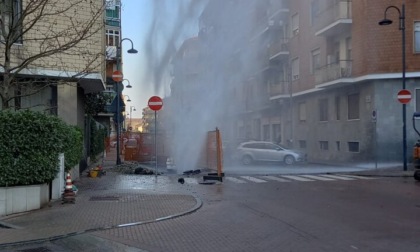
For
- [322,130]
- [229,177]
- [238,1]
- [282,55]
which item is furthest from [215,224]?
[282,55]

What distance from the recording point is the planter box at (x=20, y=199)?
9734 millimetres

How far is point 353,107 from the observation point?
92.9ft

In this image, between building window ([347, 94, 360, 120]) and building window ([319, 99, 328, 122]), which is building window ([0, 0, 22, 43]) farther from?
building window ([319, 99, 328, 122])

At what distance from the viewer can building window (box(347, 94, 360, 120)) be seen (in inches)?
1097

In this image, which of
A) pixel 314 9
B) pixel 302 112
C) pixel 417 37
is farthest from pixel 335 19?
pixel 302 112

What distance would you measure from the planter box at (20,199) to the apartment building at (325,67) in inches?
456

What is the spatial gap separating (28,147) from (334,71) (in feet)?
70.7

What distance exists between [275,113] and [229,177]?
71.8ft

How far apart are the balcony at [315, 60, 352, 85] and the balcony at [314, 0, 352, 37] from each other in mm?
2120

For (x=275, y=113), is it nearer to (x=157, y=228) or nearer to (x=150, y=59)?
(x=150, y=59)

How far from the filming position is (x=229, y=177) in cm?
1836

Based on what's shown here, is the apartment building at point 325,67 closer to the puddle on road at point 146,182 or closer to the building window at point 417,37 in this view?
the building window at point 417,37

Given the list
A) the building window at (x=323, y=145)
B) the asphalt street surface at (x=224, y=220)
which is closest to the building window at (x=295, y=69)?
the building window at (x=323, y=145)

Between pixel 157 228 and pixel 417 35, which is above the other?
pixel 417 35
